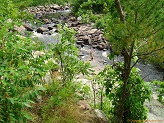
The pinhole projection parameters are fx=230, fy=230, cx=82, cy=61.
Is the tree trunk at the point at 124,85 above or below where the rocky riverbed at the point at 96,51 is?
above

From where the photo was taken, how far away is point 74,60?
527 cm

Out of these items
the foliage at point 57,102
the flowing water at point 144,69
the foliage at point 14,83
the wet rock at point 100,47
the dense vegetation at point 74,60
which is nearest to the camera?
the foliage at point 14,83

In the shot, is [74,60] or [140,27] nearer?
[140,27]

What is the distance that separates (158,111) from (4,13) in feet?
17.8

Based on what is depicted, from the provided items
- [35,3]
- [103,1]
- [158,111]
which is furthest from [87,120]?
[35,3]

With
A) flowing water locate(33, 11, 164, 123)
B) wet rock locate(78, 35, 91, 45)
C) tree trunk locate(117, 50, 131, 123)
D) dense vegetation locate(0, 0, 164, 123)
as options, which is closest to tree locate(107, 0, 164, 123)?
dense vegetation locate(0, 0, 164, 123)

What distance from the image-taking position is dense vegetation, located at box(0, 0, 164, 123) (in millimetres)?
2271

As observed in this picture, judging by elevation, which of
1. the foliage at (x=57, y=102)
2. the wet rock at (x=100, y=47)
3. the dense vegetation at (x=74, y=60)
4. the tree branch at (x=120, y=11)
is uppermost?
the tree branch at (x=120, y=11)

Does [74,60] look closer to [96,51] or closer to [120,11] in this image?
[120,11]

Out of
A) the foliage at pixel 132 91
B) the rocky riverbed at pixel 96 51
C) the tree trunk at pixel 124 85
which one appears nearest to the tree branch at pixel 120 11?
the tree trunk at pixel 124 85

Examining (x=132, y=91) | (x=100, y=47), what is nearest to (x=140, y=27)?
(x=132, y=91)

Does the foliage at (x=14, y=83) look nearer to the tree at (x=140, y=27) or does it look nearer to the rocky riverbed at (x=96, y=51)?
the tree at (x=140, y=27)

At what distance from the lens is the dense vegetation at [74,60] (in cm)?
227

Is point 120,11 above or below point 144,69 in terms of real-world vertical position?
above
